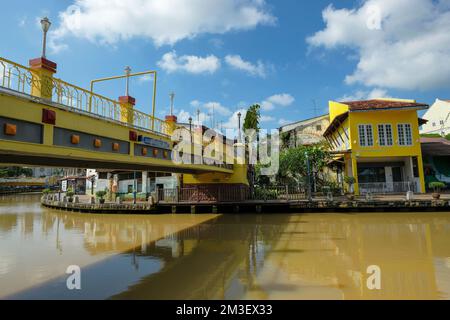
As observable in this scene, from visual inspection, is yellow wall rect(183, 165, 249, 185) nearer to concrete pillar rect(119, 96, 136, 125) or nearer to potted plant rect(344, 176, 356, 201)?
potted plant rect(344, 176, 356, 201)

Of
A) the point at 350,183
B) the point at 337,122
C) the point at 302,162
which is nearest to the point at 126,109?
the point at 302,162

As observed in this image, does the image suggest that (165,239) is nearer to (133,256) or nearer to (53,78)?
(133,256)

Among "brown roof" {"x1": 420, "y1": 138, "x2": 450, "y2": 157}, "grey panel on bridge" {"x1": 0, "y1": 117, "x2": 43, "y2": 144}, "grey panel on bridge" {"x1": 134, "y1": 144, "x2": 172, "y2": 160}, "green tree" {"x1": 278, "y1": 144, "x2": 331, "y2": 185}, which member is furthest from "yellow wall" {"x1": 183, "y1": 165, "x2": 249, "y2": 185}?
"brown roof" {"x1": 420, "y1": 138, "x2": 450, "y2": 157}

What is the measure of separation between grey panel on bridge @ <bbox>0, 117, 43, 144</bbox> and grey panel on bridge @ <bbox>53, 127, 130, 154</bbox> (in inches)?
16.4

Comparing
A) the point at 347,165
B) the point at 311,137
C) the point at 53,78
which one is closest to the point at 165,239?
the point at 53,78

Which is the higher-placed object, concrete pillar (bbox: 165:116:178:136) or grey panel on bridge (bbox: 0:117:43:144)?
concrete pillar (bbox: 165:116:178:136)

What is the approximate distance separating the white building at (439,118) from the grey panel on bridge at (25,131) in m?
50.7

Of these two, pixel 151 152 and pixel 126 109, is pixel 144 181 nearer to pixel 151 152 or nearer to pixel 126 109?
pixel 151 152

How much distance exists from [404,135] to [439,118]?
26.5 meters

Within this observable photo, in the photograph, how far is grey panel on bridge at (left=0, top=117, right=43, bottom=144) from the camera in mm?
5836

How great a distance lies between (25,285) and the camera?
723 cm

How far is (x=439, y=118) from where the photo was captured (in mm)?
44031

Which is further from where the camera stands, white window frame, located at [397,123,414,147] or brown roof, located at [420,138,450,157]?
brown roof, located at [420,138,450,157]

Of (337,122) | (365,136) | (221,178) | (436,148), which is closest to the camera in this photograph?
(221,178)
